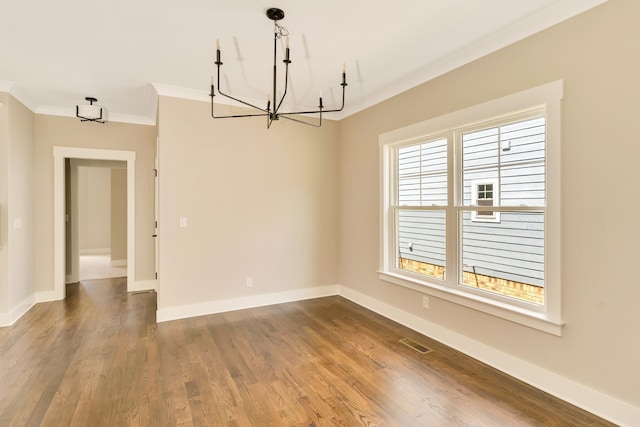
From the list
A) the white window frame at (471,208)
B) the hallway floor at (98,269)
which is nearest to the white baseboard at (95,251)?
the hallway floor at (98,269)

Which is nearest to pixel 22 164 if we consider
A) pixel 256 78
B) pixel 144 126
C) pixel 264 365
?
pixel 144 126

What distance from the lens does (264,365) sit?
2.79 m

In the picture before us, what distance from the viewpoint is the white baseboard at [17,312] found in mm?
3707

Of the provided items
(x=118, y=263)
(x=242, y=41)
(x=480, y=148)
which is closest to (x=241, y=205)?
(x=242, y=41)

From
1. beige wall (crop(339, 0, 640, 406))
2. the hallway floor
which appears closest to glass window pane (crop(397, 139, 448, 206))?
beige wall (crop(339, 0, 640, 406))

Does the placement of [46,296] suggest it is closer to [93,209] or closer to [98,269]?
[98,269]

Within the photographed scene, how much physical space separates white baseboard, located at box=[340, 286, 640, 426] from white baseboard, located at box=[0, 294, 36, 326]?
4398 millimetres

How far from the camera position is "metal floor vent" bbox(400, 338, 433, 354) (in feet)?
9.96

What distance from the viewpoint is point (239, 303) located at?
4.26m

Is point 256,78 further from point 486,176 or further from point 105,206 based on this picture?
point 105,206

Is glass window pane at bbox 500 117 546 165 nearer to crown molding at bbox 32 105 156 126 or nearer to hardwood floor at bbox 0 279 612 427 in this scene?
hardwood floor at bbox 0 279 612 427

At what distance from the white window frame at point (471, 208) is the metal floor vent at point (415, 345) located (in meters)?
0.50

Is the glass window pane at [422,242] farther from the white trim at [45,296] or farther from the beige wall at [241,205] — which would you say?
the white trim at [45,296]

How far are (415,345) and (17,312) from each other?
15.0 ft
